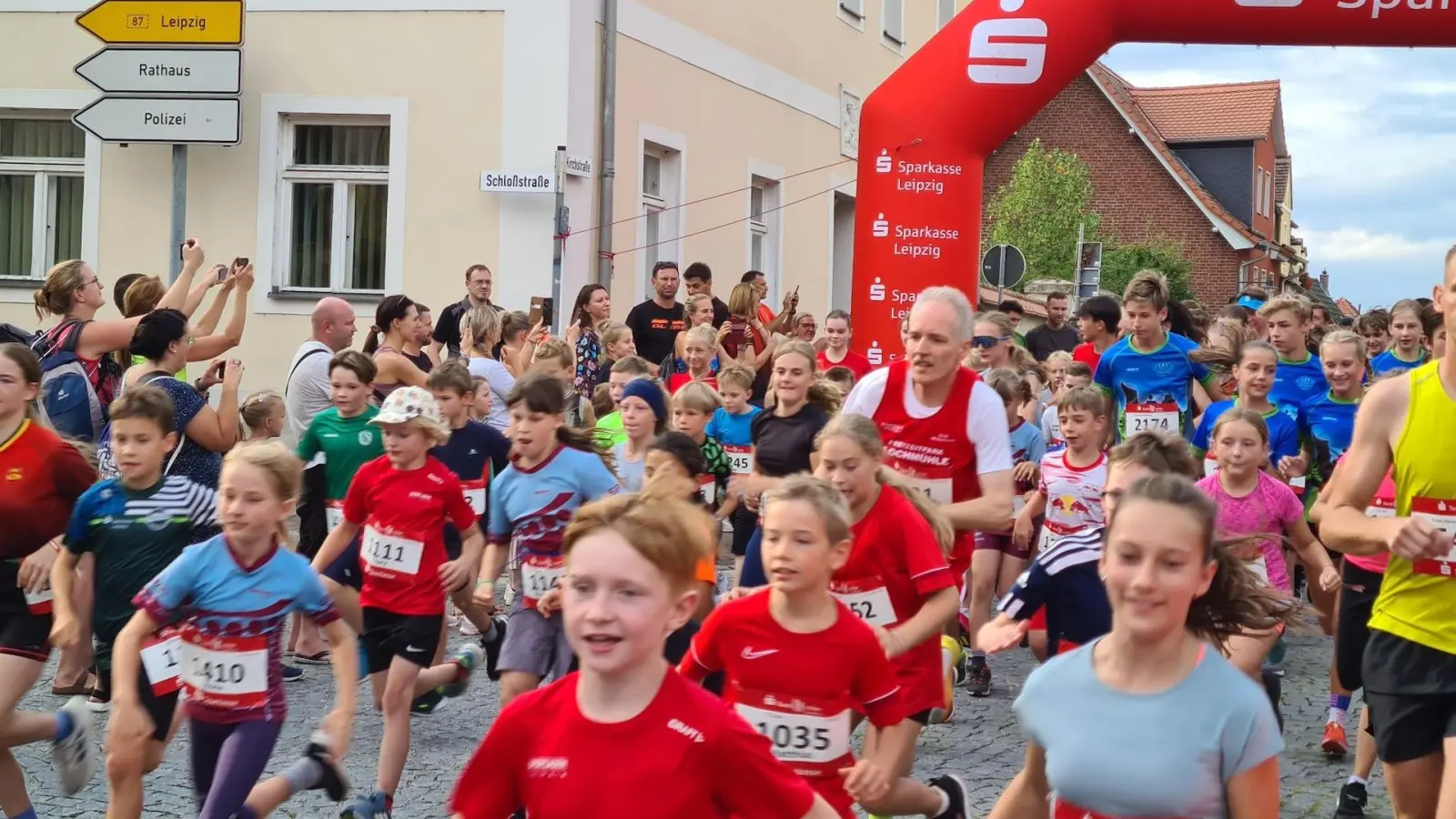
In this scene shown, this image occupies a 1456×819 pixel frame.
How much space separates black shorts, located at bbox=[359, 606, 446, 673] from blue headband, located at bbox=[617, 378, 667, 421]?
154 cm

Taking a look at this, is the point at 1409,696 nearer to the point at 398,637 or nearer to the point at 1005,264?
the point at 398,637

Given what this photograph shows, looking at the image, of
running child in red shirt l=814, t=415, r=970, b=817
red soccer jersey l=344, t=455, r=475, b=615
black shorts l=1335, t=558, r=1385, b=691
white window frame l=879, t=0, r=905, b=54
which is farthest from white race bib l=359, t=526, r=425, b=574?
white window frame l=879, t=0, r=905, b=54

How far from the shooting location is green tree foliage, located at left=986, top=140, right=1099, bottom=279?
45.8m

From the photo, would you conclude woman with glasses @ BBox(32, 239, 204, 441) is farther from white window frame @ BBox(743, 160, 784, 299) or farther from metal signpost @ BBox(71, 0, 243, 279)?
white window frame @ BBox(743, 160, 784, 299)

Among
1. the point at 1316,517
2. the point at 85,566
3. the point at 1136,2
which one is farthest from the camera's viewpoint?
the point at 1136,2

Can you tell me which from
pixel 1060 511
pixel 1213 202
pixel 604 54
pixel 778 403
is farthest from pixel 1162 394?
pixel 1213 202

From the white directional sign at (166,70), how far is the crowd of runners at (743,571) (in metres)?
4.52

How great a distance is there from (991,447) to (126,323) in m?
4.50

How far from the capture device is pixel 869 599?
5309mm

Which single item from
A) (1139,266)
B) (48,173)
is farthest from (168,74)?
(1139,266)

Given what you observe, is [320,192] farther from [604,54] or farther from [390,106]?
[604,54]

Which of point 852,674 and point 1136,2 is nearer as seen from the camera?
point 852,674

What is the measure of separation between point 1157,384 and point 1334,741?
2727 millimetres

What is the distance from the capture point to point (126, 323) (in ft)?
27.4
